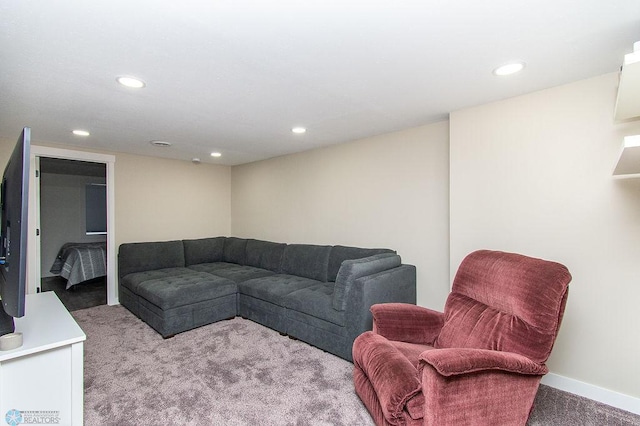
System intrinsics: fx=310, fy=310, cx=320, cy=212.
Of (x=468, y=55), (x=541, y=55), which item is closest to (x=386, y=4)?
(x=468, y=55)

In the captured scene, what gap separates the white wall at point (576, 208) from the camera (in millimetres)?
2000

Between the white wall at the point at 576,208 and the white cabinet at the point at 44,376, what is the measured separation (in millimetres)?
2823

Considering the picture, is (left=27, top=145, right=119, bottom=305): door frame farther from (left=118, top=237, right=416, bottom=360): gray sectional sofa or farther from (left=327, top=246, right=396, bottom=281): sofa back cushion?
(left=327, top=246, right=396, bottom=281): sofa back cushion

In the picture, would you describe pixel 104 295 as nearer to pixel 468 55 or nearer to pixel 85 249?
pixel 85 249

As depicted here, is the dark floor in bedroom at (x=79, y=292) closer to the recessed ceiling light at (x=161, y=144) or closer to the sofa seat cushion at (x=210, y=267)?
the sofa seat cushion at (x=210, y=267)

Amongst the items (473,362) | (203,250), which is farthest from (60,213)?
(473,362)

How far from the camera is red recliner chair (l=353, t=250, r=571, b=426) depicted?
1422 mm

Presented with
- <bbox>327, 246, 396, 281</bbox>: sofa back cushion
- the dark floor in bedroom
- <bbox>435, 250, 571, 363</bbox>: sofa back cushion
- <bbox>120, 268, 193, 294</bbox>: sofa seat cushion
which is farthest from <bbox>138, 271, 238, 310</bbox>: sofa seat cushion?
<bbox>435, 250, 571, 363</bbox>: sofa back cushion

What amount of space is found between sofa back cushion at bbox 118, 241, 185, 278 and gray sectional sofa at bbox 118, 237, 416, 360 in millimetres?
12

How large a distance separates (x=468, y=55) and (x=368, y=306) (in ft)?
6.41

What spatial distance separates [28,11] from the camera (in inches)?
53.1

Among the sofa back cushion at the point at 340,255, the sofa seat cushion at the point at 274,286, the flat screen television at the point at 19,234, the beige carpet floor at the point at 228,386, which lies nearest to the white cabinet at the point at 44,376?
the flat screen television at the point at 19,234

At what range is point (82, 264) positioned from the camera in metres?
5.15

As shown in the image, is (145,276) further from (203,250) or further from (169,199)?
(169,199)
